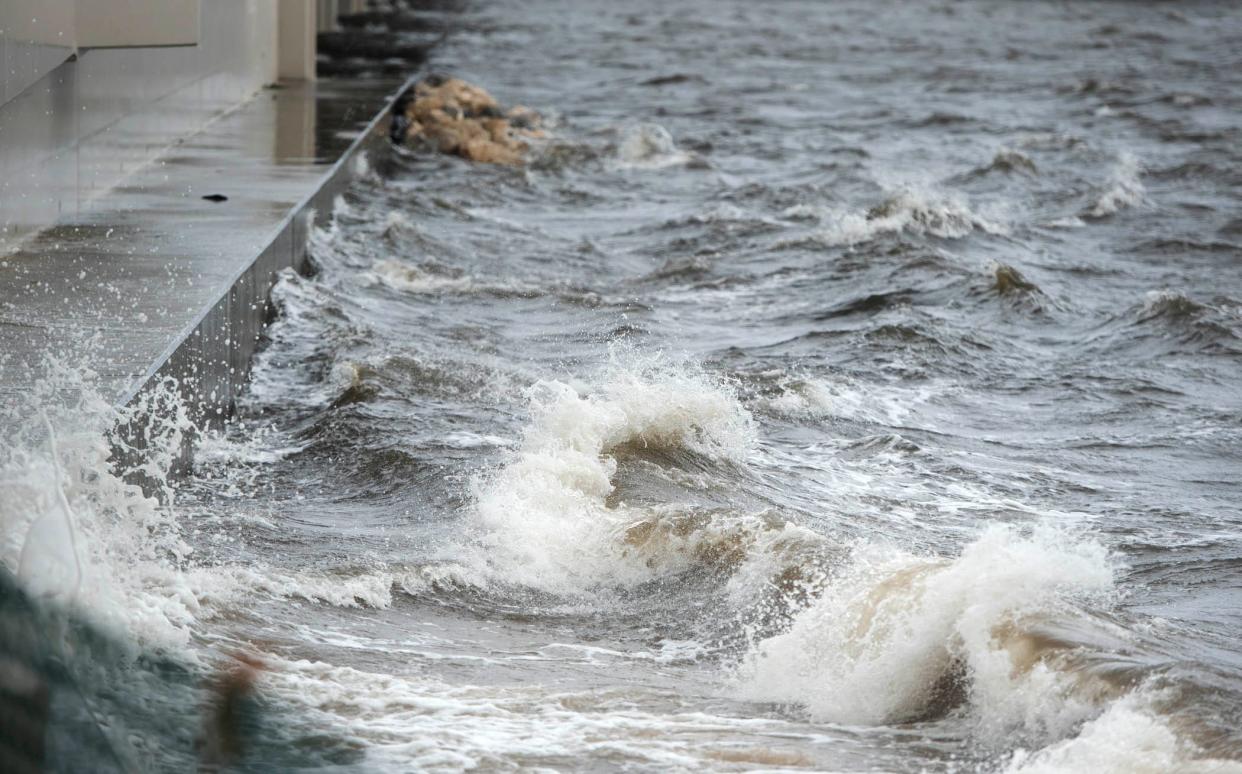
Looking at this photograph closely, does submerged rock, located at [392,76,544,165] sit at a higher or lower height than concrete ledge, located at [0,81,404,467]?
lower

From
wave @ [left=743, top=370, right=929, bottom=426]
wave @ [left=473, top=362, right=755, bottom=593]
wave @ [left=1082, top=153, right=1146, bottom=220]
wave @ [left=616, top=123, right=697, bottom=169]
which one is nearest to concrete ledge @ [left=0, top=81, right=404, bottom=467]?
wave @ [left=473, top=362, right=755, bottom=593]

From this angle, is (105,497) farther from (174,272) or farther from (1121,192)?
(1121,192)

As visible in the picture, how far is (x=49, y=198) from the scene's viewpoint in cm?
1020

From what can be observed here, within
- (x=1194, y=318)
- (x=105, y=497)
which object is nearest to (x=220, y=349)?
(x=105, y=497)

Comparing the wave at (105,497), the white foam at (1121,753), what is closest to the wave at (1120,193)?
the wave at (105,497)

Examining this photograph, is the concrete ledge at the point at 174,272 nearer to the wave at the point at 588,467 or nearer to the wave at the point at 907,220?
the wave at the point at 588,467

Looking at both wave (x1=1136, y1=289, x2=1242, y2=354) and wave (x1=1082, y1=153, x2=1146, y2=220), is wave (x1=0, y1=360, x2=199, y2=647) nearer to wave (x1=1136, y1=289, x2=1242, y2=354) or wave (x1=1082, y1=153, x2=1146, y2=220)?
wave (x1=1136, y1=289, x2=1242, y2=354)

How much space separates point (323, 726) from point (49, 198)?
251 inches

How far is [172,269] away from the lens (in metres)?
9.22

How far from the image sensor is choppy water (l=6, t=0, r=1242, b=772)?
5.09 metres

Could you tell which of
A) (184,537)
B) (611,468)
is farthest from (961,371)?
(184,537)

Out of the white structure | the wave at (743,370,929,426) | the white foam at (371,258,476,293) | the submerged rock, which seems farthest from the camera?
the submerged rock

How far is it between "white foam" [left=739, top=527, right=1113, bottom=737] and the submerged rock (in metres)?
14.5

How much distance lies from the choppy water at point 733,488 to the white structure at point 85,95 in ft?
5.42
